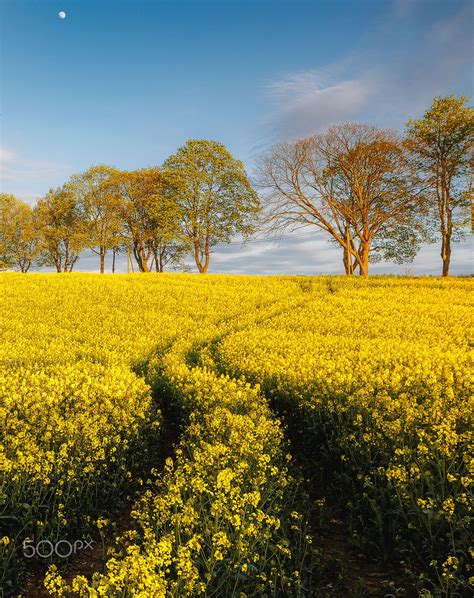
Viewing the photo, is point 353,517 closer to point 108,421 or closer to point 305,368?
point 305,368

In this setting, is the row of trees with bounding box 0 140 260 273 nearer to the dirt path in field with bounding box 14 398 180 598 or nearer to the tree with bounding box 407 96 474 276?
the tree with bounding box 407 96 474 276

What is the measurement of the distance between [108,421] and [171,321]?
10190 mm

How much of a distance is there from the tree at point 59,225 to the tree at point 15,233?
1.71 meters

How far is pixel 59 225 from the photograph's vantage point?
65.6m

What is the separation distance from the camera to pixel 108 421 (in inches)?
311

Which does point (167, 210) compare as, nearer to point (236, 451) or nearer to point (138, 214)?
point (138, 214)

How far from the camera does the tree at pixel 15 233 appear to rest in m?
66.8

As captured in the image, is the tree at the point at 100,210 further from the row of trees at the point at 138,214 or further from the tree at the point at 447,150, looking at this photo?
the tree at the point at 447,150

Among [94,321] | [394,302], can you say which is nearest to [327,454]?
[94,321]

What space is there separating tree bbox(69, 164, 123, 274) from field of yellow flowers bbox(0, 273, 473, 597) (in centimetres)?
4494

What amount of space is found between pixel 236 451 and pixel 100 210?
193 ft

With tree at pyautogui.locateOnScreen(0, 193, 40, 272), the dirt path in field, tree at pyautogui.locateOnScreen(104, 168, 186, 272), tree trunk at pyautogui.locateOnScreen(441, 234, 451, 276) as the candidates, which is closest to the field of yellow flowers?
the dirt path in field

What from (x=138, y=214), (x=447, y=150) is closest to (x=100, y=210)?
(x=138, y=214)

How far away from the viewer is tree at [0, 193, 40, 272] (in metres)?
66.8
